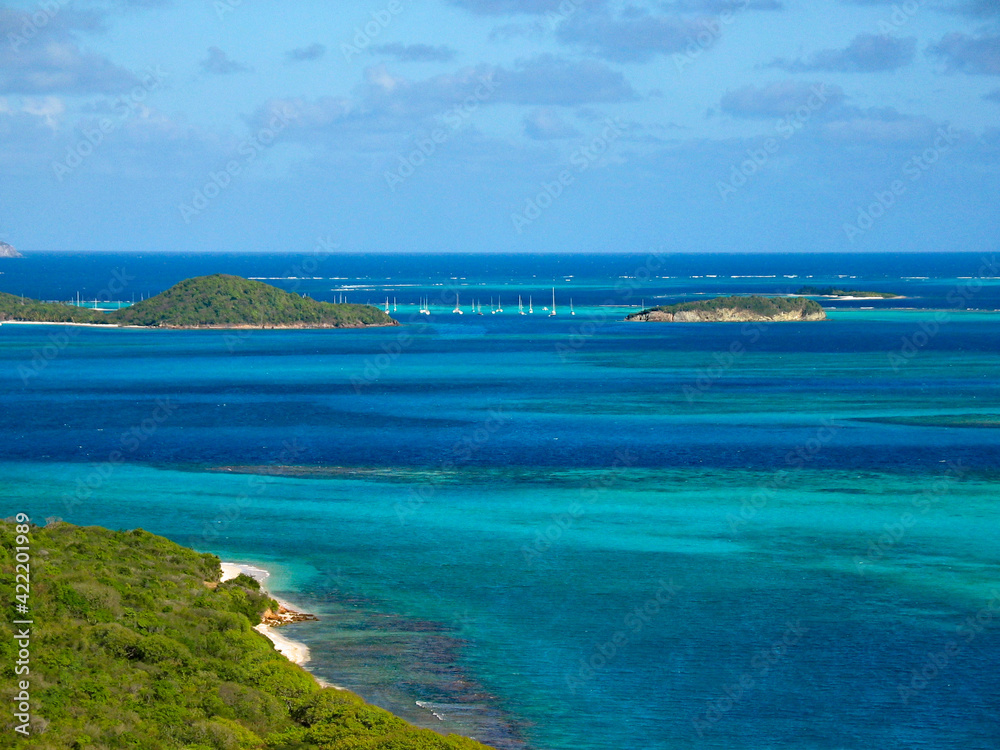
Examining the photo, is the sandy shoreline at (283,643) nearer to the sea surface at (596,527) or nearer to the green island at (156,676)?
the sea surface at (596,527)

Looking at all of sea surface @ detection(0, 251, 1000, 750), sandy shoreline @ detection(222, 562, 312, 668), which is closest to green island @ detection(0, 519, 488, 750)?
sandy shoreline @ detection(222, 562, 312, 668)

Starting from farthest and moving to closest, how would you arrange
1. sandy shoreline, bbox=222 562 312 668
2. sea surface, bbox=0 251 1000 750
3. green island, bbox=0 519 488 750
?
sandy shoreline, bbox=222 562 312 668 → sea surface, bbox=0 251 1000 750 → green island, bbox=0 519 488 750

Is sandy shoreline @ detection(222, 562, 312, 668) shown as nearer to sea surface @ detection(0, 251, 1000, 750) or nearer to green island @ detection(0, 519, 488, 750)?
sea surface @ detection(0, 251, 1000, 750)

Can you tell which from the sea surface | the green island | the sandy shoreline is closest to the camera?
the green island

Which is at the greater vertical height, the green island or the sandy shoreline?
the green island

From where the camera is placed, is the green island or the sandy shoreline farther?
the sandy shoreline

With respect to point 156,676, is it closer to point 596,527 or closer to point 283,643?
point 283,643

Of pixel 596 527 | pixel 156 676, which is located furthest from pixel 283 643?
pixel 596 527

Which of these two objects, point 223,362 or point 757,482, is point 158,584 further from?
point 223,362
